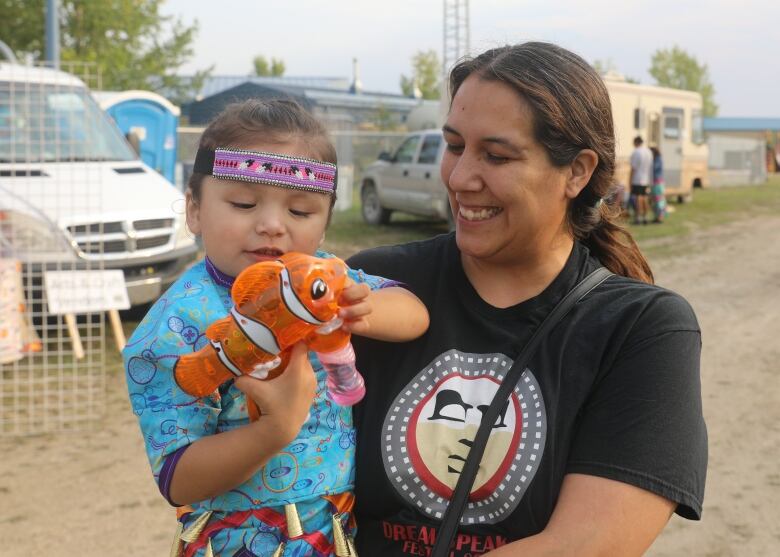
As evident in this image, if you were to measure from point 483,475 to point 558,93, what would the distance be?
33.4 inches

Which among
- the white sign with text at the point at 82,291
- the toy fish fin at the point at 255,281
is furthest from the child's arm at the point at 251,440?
the white sign with text at the point at 82,291

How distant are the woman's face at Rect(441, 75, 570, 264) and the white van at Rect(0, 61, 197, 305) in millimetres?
4974

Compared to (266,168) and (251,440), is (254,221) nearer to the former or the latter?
(266,168)

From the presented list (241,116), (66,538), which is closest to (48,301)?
(66,538)

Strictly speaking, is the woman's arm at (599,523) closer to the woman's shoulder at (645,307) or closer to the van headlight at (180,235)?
the woman's shoulder at (645,307)

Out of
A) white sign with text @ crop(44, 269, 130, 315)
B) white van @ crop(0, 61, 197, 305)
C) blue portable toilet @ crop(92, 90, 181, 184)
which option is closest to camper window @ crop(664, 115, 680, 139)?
blue portable toilet @ crop(92, 90, 181, 184)

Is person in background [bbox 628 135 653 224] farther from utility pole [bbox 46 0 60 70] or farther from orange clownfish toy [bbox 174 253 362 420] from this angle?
orange clownfish toy [bbox 174 253 362 420]

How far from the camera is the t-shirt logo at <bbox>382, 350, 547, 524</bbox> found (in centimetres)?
185

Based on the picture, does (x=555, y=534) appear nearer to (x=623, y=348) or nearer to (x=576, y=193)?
(x=623, y=348)

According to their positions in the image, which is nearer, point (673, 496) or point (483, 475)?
point (673, 496)

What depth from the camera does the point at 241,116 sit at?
76.9 inches

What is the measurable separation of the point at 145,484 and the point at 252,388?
400cm

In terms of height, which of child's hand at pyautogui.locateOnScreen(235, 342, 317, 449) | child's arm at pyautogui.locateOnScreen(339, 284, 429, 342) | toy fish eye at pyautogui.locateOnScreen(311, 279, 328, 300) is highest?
toy fish eye at pyautogui.locateOnScreen(311, 279, 328, 300)

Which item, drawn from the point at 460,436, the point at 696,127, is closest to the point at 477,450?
the point at 460,436
